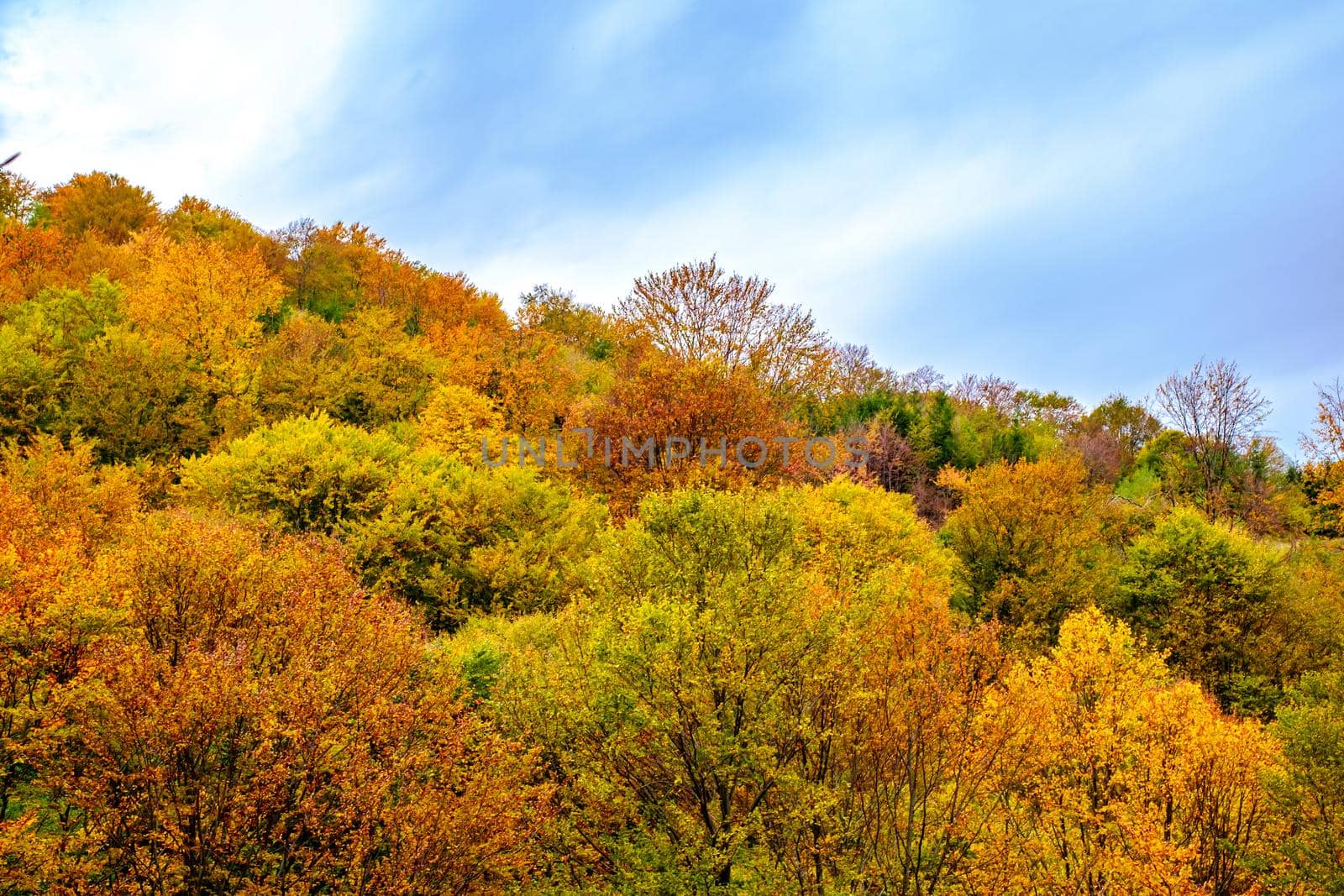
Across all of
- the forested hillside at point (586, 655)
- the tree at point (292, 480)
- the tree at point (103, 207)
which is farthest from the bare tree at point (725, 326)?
the tree at point (103, 207)

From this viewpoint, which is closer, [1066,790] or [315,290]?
[1066,790]

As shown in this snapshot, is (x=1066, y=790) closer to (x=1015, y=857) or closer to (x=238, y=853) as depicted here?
(x=1015, y=857)

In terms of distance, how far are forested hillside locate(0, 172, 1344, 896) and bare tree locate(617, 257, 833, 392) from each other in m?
4.39

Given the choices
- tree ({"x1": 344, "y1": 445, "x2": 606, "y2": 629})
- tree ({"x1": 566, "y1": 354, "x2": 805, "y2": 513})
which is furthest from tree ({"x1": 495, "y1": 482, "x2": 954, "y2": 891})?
tree ({"x1": 566, "y1": 354, "x2": 805, "y2": 513})

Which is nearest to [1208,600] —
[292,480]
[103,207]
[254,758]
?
[254,758]

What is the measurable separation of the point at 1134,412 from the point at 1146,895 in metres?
73.0

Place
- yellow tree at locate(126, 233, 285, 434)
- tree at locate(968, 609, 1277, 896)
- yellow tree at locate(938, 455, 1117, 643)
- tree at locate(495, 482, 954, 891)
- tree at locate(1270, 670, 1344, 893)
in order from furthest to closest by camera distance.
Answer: yellow tree at locate(126, 233, 285, 434) < yellow tree at locate(938, 455, 1117, 643) < tree at locate(968, 609, 1277, 896) < tree at locate(1270, 670, 1344, 893) < tree at locate(495, 482, 954, 891)

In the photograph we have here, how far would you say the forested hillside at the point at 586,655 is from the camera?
14.4 m

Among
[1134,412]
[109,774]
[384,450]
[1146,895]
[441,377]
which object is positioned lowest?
[1146,895]

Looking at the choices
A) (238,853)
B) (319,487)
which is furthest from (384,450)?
(238,853)

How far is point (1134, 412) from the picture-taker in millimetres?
80125

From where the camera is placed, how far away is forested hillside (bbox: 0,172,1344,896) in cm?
1442

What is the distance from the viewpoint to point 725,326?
44.0 meters

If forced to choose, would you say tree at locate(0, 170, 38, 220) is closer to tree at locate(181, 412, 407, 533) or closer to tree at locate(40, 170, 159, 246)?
tree at locate(40, 170, 159, 246)
